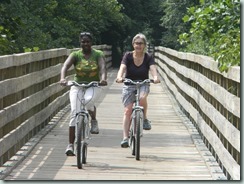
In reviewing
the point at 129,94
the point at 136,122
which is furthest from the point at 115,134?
the point at 136,122

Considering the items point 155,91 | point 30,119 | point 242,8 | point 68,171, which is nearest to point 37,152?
point 30,119

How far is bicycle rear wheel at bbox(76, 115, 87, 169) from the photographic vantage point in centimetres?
1052

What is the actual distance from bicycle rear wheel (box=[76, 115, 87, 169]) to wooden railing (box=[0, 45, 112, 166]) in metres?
0.80

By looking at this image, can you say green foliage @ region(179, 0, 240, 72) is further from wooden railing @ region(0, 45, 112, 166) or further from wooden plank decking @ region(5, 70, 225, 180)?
wooden railing @ region(0, 45, 112, 166)

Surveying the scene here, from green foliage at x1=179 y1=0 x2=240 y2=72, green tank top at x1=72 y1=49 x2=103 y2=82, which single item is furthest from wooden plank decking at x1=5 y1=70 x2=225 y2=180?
green foliage at x1=179 y1=0 x2=240 y2=72

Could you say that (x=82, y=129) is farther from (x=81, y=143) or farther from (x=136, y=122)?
(x=136, y=122)

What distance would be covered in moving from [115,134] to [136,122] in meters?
2.99

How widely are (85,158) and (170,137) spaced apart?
341 centimetres

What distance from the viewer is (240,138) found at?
8.32 m

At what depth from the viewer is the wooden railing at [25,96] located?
1048 centimetres

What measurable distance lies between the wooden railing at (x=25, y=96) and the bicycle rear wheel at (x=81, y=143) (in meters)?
0.80

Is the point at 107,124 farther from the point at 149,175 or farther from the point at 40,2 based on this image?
the point at 40,2

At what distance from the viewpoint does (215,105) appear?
11.7m

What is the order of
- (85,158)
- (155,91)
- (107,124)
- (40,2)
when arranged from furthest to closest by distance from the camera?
(40,2), (155,91), (107,124), (85,158)
